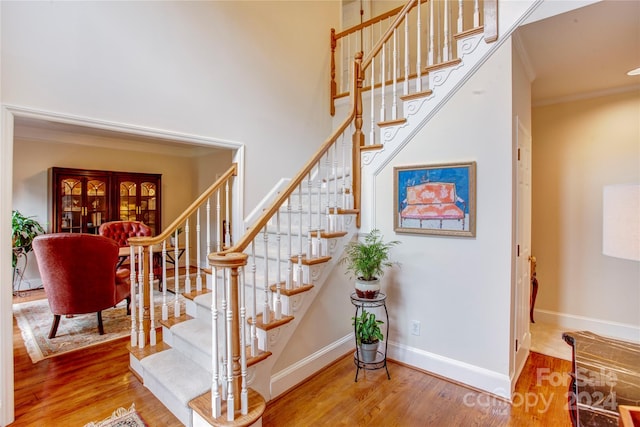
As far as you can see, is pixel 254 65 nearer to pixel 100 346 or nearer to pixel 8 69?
pixel 8 69

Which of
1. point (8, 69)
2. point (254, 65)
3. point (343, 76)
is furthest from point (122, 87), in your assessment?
point (343, 76)

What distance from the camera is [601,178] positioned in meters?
3.05

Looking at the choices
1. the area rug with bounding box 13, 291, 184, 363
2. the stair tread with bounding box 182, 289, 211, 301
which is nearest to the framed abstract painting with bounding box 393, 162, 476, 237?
the stair tread with bounding box 182, 289, 211, 301

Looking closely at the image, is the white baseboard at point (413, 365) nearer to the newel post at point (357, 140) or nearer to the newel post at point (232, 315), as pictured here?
the newel post at point (232, 315)

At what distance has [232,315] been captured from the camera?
5.55 ft

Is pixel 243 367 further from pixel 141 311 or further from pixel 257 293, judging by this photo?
pixel 141 311

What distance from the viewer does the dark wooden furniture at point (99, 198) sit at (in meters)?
5.09

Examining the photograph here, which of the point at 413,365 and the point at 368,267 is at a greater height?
the point at 368,267

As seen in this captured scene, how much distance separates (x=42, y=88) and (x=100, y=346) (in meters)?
2.39

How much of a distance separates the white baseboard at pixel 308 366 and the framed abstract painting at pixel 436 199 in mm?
1184

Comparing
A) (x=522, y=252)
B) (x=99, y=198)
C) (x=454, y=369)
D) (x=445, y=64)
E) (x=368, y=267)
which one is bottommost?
(x=454, y=369)

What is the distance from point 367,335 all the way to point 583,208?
2.68 meters

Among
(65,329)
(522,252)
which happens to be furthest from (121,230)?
(522,252)

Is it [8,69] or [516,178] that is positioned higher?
[8,69]
